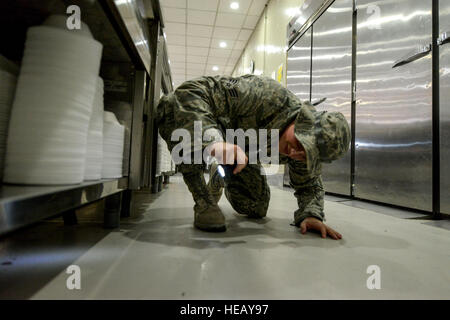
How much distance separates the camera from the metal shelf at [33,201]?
32 centimetres

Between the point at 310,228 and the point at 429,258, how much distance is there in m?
0.38

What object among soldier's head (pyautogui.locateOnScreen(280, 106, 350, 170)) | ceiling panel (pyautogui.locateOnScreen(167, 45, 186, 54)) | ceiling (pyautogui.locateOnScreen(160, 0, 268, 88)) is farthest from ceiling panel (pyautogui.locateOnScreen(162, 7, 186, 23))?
soldier's head (pyautogui.locateOnScreen(280, 106, 350, 170))

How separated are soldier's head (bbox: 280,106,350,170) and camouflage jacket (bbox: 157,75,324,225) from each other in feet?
0.23

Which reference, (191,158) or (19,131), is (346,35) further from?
(19,131)

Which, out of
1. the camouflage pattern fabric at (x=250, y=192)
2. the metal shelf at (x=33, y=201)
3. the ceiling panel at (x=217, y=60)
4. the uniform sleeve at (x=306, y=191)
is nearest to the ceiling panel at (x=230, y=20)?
the ceiling panel at (x=217, y=60)

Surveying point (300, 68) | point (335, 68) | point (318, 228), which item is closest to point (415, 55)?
point (335, 68)

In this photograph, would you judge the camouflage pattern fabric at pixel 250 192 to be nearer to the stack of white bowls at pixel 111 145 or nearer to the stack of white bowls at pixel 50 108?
the stack of white bowls at pixel 111 145

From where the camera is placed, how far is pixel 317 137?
3.03 feet

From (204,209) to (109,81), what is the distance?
0.64 m

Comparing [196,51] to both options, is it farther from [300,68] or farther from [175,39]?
[300,68]

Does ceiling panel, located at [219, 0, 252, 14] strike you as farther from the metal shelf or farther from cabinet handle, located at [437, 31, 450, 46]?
the metal shelf

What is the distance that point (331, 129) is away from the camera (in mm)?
917

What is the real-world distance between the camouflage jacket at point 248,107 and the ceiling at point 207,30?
3.38 metres
